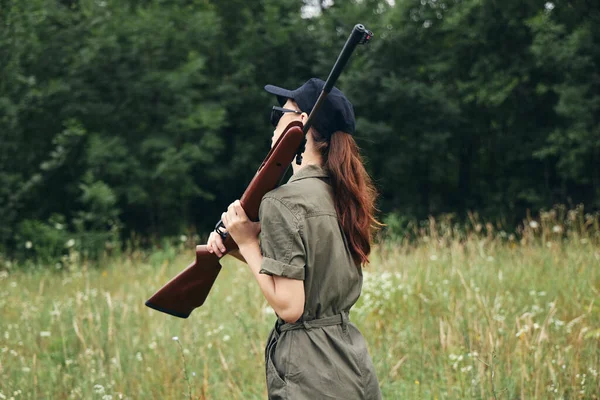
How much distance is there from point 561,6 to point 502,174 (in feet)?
19.2

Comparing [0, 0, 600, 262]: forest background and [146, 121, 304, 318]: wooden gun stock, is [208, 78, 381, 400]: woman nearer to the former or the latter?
[146, 121, 304, 318]: wooden gun stock

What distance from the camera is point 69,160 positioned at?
16781 millimetres

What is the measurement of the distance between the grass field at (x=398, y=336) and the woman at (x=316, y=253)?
0.93 m

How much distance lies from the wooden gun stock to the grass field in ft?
1.41

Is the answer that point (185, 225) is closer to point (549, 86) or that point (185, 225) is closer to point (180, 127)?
point (180, 127)

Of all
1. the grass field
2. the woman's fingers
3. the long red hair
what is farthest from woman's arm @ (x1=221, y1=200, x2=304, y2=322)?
the grass field

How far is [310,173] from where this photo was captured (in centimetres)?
223

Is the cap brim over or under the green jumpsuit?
over

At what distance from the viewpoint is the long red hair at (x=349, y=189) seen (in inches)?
87.2

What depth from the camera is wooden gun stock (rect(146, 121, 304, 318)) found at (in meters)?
2.14

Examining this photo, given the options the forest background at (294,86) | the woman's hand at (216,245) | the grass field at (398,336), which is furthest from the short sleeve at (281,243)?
the forest background at (294,86)

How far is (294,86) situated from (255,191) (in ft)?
62.5

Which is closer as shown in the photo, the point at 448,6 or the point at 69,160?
the point at 69,160

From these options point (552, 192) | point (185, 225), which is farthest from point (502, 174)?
point (185, 225)
